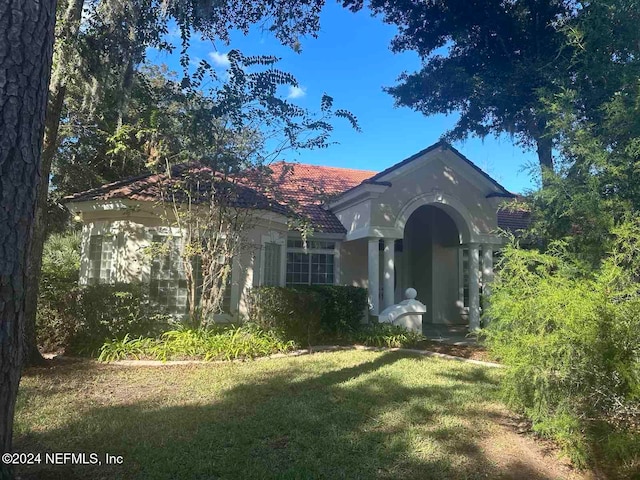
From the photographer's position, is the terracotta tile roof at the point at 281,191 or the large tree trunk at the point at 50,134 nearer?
the large tree trunk at the point at 50,134

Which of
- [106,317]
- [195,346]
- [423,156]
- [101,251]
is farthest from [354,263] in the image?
[106,317]

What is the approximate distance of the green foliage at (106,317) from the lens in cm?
909

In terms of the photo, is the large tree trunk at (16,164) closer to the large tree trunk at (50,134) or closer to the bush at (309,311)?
the large tree trunk at (50,134)

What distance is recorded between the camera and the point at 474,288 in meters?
14.1

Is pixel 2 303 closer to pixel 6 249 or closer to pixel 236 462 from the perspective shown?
pixel 6 249

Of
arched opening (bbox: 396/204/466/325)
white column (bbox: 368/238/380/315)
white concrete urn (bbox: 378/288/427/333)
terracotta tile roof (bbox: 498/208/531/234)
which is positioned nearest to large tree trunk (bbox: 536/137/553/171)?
terracotta tile roof (bbox: 498/208/531/234)

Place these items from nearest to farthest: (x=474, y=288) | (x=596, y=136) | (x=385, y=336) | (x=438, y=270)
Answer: (x=596, y=136), (x=385, y=336), (x=474, y=288), (x=438, y=270)

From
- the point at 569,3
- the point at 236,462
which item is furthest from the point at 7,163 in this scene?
the point at 569,3

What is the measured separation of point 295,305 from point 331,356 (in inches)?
61.1

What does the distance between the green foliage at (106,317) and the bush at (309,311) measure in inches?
106

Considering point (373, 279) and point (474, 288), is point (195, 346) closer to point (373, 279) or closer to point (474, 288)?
point (373, 279)

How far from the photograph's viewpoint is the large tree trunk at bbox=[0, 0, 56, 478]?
9.29 ft

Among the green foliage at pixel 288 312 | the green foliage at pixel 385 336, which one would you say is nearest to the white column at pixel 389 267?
the green foliage at pixel 385 336

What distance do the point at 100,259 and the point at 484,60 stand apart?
13.7 meters
